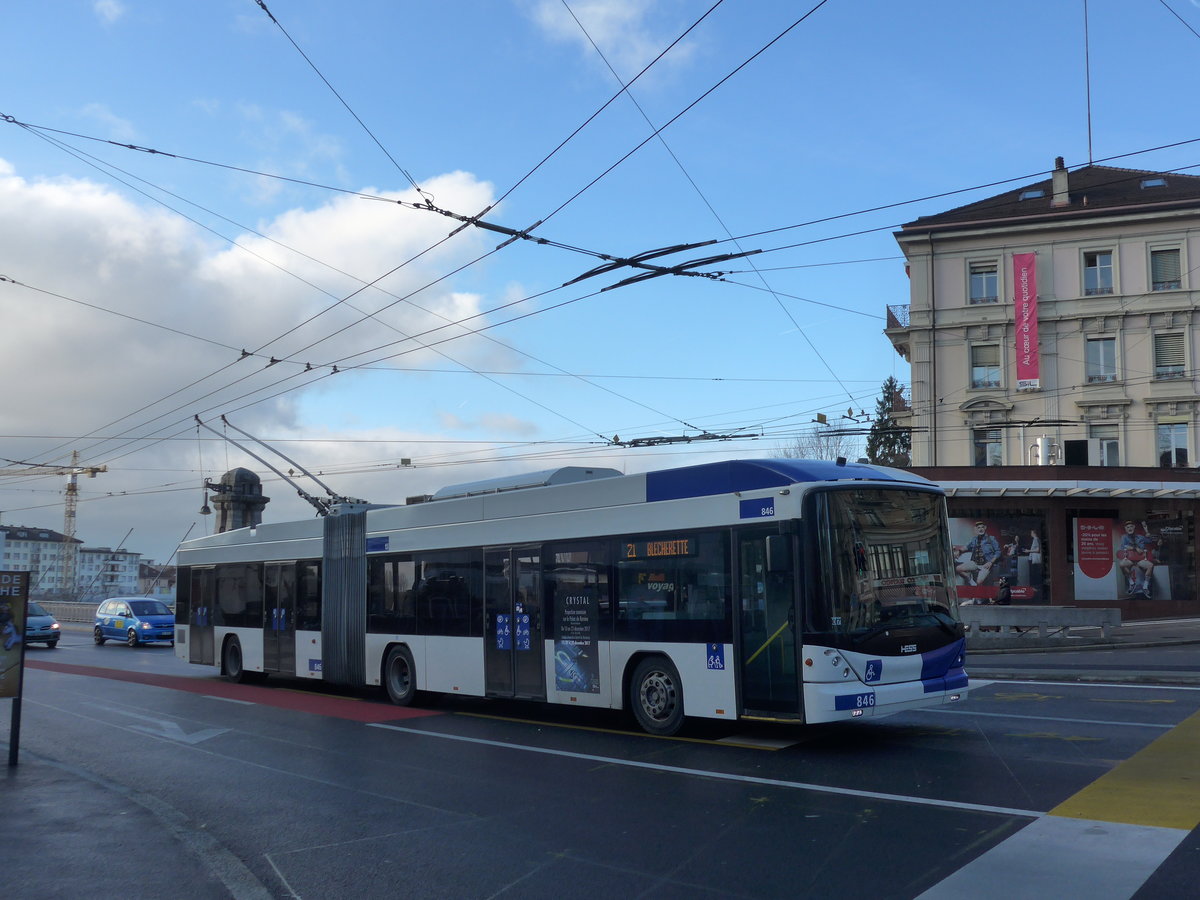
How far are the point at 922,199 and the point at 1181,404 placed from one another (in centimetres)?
2934

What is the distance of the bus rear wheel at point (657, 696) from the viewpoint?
11766 millimetres

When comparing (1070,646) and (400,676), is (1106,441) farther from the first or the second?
(400,676)

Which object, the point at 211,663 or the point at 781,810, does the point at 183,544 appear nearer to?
the point at 211,663

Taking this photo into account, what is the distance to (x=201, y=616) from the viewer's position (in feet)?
72.7

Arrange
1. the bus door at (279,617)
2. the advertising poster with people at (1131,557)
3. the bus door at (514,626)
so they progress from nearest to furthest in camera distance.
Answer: the bus door at (514,626)
the bus door at (279,617)
the advertising poster with people at (1131,557)

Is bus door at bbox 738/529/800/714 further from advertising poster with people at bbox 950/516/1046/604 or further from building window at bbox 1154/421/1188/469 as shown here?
building window at bbox 1154/421/1188/469

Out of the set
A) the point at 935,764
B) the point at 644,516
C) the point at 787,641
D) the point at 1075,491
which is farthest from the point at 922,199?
the point at 1075,491

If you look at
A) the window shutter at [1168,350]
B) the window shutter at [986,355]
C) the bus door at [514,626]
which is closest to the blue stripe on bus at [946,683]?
the bus door at [514,626]

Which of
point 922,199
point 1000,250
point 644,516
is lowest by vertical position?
point 644,516

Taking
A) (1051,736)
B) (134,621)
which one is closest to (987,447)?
(1051,736)

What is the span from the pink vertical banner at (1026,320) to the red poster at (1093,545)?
6.80 metres

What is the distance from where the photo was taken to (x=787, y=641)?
10492mm

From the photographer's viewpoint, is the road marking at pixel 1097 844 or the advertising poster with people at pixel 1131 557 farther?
the advertising poster with people at pixel 1131 557

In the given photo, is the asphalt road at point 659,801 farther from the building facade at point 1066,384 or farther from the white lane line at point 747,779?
the building facade at point 1066,384
